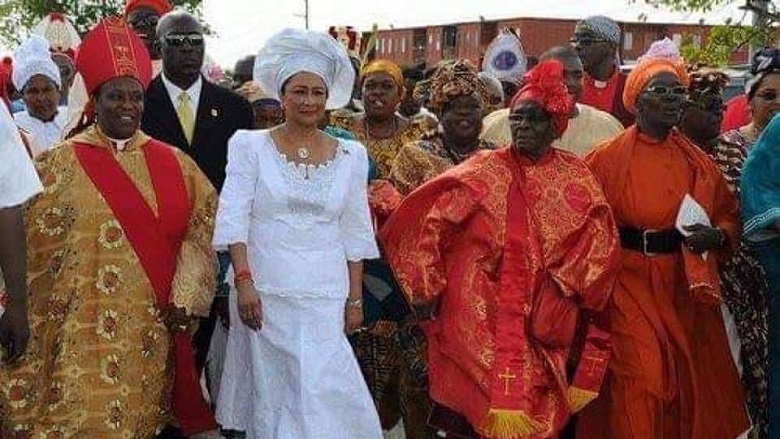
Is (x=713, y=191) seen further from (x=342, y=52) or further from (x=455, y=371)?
(x=342, y=52)

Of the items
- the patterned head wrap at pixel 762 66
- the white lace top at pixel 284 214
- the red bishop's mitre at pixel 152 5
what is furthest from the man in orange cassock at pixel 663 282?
the red bishop's mitre at pixel 152 5

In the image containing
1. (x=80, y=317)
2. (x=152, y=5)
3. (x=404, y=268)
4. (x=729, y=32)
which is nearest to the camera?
(x=80, y=317)

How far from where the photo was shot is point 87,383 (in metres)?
5.39

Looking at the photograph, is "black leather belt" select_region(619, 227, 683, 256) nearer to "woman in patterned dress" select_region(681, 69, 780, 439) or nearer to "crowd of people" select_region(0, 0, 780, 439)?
"crowd of people" select_region(0, 0, 780, 439)

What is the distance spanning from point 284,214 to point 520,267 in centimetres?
110

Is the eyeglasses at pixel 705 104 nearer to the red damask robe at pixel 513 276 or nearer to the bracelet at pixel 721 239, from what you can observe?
the bracelet at pixel 721 239

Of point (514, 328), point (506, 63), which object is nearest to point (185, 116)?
point (514, 328)

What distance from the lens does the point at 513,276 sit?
5762 mm

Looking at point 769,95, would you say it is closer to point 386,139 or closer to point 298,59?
point 386,139

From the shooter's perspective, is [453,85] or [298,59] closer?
[298,59]

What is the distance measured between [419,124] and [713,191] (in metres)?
1.76

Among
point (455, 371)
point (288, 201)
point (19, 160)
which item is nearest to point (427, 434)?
point (455, 371)

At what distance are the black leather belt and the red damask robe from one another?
27 centimetres

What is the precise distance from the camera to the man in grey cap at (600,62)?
324 inches
